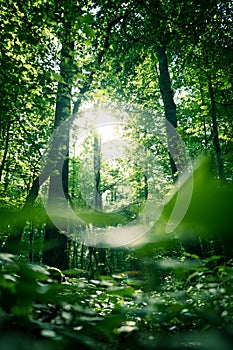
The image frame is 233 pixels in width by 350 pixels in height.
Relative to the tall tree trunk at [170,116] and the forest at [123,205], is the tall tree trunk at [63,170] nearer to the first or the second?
the forest at [123,205]

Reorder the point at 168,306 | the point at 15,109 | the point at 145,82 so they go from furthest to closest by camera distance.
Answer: the point at 145,82 → the point at 15,109 → the point at 168,306

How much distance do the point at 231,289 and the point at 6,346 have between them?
163cm

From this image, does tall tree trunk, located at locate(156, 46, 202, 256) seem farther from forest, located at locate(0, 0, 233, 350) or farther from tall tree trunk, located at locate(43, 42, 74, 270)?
tall tree trunk, located at locate(43, 42, 74, 270)

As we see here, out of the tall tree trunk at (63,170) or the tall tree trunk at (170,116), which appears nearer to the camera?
the tall tree trunk at (63,170)

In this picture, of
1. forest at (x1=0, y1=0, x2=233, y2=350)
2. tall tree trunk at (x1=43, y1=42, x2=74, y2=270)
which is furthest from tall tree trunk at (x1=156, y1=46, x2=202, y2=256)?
tall tree trunk at (x1=43, y1=42, x2=74, y2=270)

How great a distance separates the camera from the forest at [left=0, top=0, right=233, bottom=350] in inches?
25.4

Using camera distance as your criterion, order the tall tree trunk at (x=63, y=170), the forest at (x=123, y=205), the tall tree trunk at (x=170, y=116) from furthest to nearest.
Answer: the tall tree trunk at (x=170, y=116), the tall tree trunk at (x=63, y=170), the forest at (x=123, y=205)

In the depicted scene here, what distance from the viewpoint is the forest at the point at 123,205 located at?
25.4 inches

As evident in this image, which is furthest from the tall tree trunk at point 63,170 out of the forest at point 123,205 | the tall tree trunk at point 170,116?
the tall tree trunk at point 170,116

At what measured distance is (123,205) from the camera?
686 mm

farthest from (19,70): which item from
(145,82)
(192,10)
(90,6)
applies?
(145,82)

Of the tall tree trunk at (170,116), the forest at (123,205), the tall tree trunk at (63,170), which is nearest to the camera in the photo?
the forest at (123,205)

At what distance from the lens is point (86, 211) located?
64 centimetres

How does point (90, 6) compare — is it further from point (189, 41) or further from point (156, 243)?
point (156, 243)
